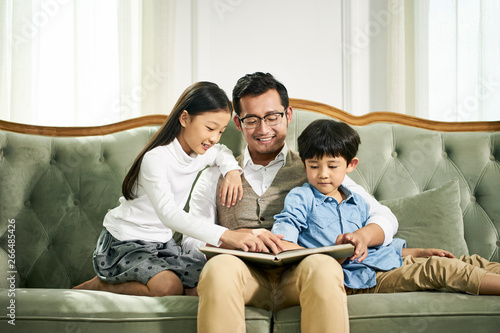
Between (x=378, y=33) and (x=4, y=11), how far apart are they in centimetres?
224

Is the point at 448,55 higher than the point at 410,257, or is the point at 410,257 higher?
the point at 448,55

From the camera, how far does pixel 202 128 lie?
1691mm

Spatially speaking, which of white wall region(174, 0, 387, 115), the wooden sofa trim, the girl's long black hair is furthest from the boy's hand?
white wall region(174, 0, 387, 115)

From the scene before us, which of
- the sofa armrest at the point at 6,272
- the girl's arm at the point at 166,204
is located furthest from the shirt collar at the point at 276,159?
the sofa armrest at the point at 6,272

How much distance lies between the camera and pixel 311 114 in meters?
2.09

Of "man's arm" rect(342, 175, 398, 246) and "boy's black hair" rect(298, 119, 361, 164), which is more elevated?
"boy's black hair" rect(298, 119, 361, 164)

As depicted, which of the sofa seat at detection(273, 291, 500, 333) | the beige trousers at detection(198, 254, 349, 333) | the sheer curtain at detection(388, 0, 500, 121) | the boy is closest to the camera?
the beige trousers at detection(198, 254, 349, 333)

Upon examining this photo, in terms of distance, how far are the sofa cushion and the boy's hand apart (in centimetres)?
42

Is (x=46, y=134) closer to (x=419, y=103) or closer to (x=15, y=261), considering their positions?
(x=15, y=261)

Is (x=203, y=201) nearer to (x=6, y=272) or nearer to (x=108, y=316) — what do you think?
(x=108, y=316)

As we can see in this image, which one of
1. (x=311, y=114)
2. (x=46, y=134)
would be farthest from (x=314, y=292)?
(x=46, y=134)

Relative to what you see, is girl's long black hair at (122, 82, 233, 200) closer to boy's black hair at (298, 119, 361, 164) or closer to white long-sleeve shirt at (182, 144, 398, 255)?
white long-sleeve shirt at (182, 144, 398, 255)

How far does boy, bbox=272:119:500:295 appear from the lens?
1384 millimetres

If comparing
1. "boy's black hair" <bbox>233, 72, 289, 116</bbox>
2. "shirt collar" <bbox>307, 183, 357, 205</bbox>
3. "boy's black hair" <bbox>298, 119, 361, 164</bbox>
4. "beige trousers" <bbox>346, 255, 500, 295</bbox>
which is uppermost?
"boy's black hair" <bbox>233, 72, 289, 116</bbox>
